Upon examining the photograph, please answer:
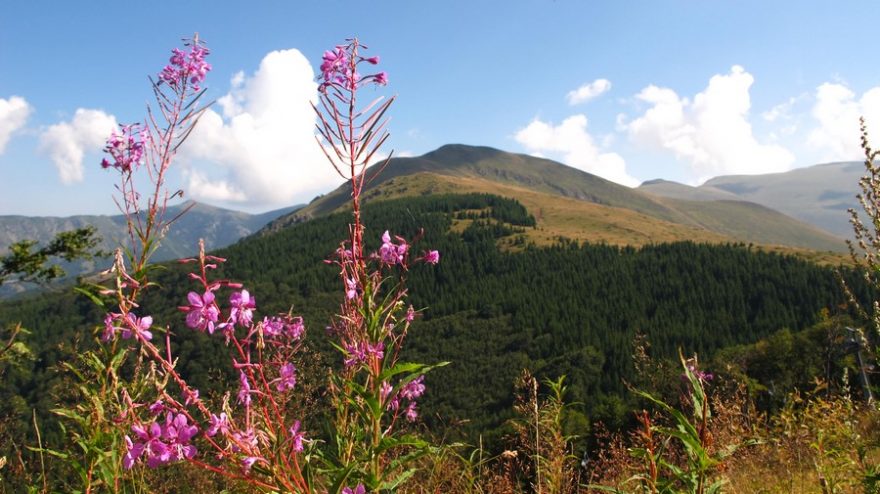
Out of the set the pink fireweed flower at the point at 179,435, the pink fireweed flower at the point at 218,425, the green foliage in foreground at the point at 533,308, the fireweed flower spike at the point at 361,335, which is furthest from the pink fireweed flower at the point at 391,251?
the green foliage in foreground at the point at 533,308

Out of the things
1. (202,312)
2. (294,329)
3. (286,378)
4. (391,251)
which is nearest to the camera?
(202,312)

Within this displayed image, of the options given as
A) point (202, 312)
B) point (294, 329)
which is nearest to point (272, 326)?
point (294, 329)

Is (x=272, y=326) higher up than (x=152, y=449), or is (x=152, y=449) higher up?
(x=272, y=326)

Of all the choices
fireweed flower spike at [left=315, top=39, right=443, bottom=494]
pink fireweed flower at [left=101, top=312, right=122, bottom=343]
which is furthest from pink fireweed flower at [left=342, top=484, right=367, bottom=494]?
pink fireweed flower at [left=101, top=312, right=122, bottom=343]

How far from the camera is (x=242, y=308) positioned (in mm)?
1999

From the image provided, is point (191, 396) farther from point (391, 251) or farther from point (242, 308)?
point (391, 251)

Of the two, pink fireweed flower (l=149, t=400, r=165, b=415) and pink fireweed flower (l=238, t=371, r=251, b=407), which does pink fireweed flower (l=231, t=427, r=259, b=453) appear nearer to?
pink fireweed flower (l=238, t=371, r=251, b=407)

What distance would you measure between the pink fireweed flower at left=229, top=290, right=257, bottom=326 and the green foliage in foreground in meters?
71.8

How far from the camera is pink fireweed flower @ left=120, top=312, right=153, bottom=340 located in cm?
178

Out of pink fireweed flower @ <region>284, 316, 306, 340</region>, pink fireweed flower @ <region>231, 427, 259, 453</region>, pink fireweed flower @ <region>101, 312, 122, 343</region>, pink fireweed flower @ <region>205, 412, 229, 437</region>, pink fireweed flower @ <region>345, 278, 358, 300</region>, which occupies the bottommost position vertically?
pink fireweed flower @ <region>231, 427, 259, 453</region>

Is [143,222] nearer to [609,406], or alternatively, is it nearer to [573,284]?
[609,406]

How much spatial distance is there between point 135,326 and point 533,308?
131844mm

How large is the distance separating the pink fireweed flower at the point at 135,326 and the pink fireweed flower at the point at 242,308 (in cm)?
29

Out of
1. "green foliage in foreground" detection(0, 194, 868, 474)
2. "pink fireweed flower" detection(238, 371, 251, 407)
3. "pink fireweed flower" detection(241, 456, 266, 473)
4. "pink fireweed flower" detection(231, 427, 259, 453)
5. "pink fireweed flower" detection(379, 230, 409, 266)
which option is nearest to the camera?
"pink fireweed flower" detection(241, 456, 266, 473)
